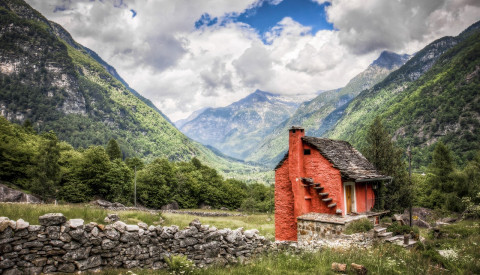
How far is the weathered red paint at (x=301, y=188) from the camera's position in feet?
58.9

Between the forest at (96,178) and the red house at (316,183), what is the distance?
38.7m

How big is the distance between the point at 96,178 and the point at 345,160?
167ft

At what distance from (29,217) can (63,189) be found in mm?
47235

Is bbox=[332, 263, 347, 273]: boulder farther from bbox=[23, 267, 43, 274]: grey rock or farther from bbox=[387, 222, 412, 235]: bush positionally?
bbox=[387, 222, 412, 235]: bush

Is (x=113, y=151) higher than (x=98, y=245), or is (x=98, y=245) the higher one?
(x=113, y=151)

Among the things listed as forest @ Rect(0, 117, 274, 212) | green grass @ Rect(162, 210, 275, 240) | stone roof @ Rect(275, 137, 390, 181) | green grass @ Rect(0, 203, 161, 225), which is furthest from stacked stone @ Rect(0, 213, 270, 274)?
forest @ Rect(0, 117, 274, 212)

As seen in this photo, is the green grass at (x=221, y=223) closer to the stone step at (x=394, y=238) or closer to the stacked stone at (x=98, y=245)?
the stacked stone at (x=98, y=245)

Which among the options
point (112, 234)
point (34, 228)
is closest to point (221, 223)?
point (112, 234)

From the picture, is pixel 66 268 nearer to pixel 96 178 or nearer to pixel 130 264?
pixel 130 264

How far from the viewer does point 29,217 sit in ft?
33.3

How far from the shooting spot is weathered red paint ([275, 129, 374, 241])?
1794cm

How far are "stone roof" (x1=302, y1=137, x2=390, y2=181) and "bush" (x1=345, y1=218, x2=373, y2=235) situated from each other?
2878 millimetres

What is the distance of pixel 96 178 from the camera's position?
53094mm

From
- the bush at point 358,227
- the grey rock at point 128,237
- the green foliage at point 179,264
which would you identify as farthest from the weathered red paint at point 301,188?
the grey rock at point 128,237
